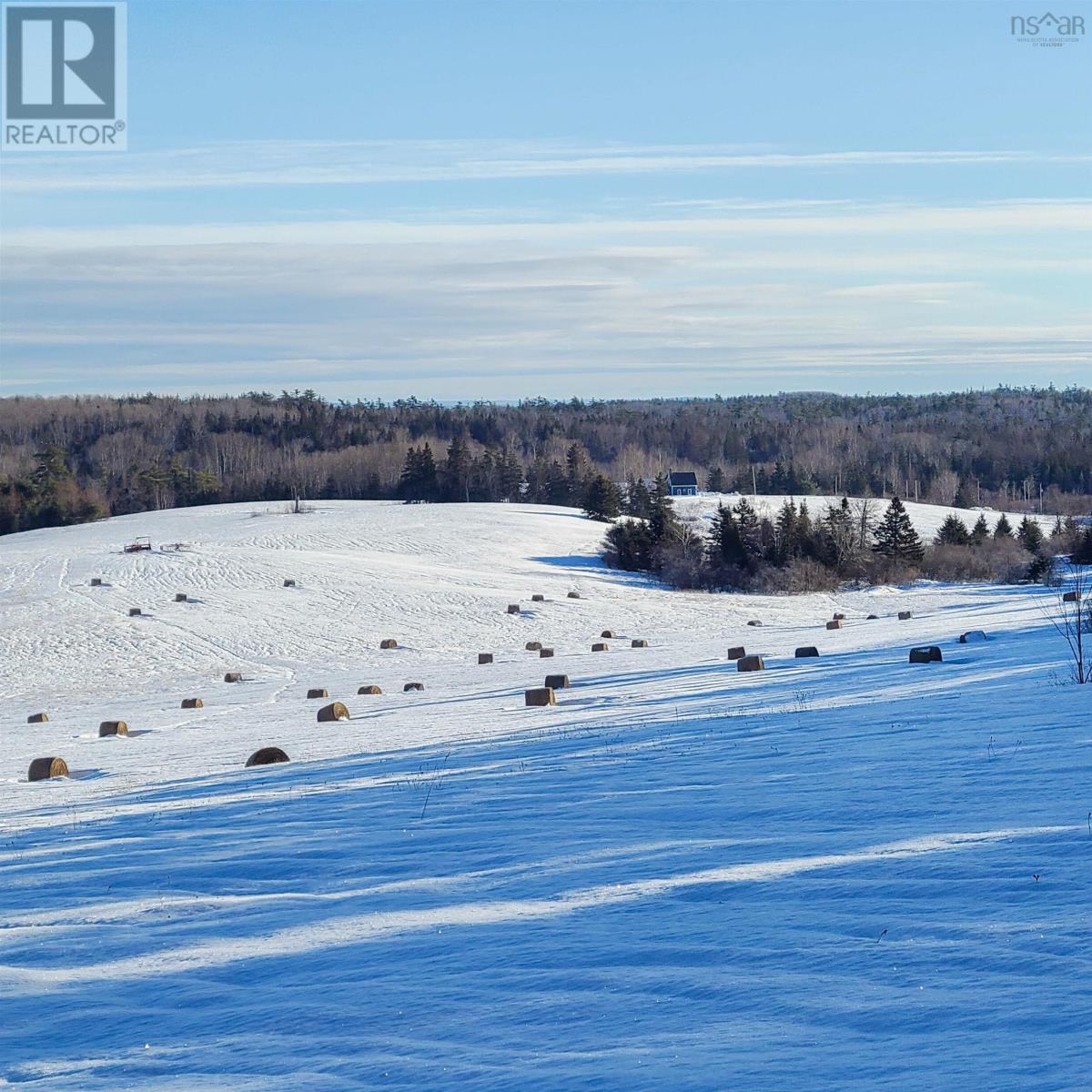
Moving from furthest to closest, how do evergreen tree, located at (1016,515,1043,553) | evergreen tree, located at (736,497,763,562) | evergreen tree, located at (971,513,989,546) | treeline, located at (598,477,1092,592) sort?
evergreen tree, located at (971,513,989,546) → evergreen tree, located at (1016,515,1043,553) → evergreen tree, located at (736,497,763,562) → treeline, located at (598,477,1092,592)

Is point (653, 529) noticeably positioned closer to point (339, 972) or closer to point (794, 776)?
point (794, 776)

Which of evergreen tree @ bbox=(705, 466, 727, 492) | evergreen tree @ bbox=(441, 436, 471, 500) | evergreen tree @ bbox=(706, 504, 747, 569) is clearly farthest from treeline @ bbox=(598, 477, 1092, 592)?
evergreen tree @ bbox=(705, 466, 727, 492)

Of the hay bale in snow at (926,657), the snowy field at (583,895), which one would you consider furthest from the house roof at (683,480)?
the snowy field at (583,895)

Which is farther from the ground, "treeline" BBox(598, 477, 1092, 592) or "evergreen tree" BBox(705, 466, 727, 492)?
"evergreen tree" BBox(705, 466, 727, 492)

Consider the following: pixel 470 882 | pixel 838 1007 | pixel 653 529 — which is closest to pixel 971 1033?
pixel 838 1007

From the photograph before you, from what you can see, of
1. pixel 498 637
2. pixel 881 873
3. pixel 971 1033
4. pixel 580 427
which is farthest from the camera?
pixel 580 427

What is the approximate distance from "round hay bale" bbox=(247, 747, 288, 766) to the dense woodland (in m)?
73.4

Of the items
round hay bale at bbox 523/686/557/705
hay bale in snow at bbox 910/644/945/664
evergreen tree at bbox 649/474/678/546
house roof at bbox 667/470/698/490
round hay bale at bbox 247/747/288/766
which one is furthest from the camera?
house roof at bbox 667/470/698/490

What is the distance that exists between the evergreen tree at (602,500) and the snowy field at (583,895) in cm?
6410

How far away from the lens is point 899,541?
216 feet

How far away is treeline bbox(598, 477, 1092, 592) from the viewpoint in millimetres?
58906

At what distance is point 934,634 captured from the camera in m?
25.2

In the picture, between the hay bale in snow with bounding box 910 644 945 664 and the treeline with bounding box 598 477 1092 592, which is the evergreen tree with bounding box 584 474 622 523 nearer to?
the treeline with bounding box 598 477 1092 592

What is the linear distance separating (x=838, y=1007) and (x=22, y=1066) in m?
3.04
